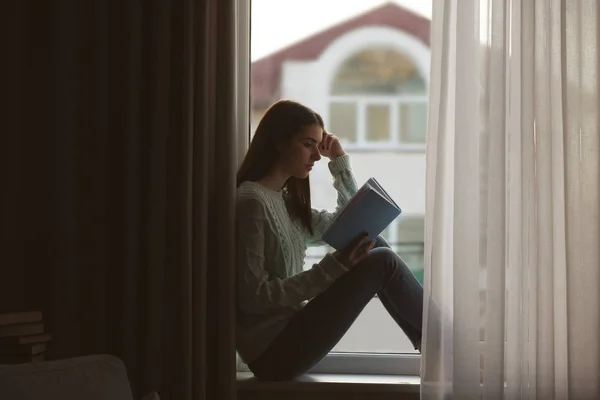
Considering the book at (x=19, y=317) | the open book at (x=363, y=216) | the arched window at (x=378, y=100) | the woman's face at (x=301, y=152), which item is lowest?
the book at (x=19, y=317)

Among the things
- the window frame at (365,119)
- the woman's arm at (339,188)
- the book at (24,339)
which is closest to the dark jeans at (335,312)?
the woman's arm at (339,188)

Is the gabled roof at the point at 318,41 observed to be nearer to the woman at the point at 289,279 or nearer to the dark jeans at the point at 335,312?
the woman at the point at 289,279

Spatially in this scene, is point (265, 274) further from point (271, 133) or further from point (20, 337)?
point (20, 337)

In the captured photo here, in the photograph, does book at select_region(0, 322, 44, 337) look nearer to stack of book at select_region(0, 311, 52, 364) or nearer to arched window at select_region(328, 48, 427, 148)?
stack of book at select_region(0, 311, 52, 364)

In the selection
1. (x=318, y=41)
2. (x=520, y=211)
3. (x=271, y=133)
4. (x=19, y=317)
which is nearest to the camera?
(x=19, y=317)

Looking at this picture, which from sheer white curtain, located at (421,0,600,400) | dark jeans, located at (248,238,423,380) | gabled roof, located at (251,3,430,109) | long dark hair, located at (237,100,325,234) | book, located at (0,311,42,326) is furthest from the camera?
gabled roof, located at (251,3,430,109)

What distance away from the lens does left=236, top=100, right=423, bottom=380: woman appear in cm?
218

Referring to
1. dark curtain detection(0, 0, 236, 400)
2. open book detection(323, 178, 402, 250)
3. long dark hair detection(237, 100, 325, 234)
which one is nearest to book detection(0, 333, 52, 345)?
dark curtain detection(0, 0, 236, 400)

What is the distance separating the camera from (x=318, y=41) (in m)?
2.52

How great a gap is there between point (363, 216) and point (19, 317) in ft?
3.14

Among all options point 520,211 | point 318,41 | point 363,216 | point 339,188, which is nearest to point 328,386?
point 363,216

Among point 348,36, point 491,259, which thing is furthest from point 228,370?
point 348,36

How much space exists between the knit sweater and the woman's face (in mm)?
106

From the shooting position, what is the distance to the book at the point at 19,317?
1.90 meters
